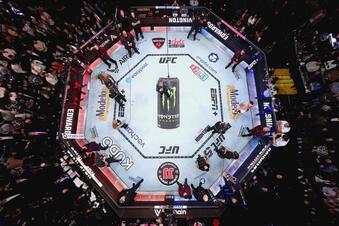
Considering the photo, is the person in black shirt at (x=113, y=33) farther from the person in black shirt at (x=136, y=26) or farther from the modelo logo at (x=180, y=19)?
the modelo logo at (x=180, y=19)

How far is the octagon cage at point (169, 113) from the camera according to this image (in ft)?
26.3

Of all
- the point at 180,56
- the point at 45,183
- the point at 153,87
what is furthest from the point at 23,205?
the point at 180,56

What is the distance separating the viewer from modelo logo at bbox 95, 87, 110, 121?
886 centimetres

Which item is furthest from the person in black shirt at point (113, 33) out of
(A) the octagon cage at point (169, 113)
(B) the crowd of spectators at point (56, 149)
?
(B) the crowd of spectators at point (56, 149)

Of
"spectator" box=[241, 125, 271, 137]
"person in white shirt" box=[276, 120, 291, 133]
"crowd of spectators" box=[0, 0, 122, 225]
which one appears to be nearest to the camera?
"crowd of spectators" box=[0, 0, 122, 225]

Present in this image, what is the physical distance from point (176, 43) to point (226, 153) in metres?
4.61

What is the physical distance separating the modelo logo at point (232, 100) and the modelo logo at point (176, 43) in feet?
7.83

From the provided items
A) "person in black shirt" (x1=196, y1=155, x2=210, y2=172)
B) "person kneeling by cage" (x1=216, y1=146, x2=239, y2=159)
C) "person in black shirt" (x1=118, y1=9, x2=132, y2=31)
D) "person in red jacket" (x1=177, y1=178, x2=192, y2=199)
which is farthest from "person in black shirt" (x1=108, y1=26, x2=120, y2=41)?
"person in red jacket" (x1=177, y1=178, x2=192, y2=199)

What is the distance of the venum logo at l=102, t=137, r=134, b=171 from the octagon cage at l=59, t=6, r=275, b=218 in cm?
3

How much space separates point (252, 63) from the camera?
30.5 feet

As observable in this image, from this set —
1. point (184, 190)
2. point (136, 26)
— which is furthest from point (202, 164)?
point (136, 26)

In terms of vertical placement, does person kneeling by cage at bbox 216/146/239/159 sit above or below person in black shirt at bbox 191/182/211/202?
above

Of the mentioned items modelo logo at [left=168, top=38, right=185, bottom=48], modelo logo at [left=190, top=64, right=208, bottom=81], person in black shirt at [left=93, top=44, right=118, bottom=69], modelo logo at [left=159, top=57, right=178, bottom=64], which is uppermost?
modelo logo at [left=168, top=38, right=185, bottom=48]

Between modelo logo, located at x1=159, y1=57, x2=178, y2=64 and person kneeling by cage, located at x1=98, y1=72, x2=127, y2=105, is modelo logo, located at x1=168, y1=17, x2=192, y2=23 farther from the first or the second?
person kneeling by cage, located at x1=98, y1=72, x2=127, y2=105
